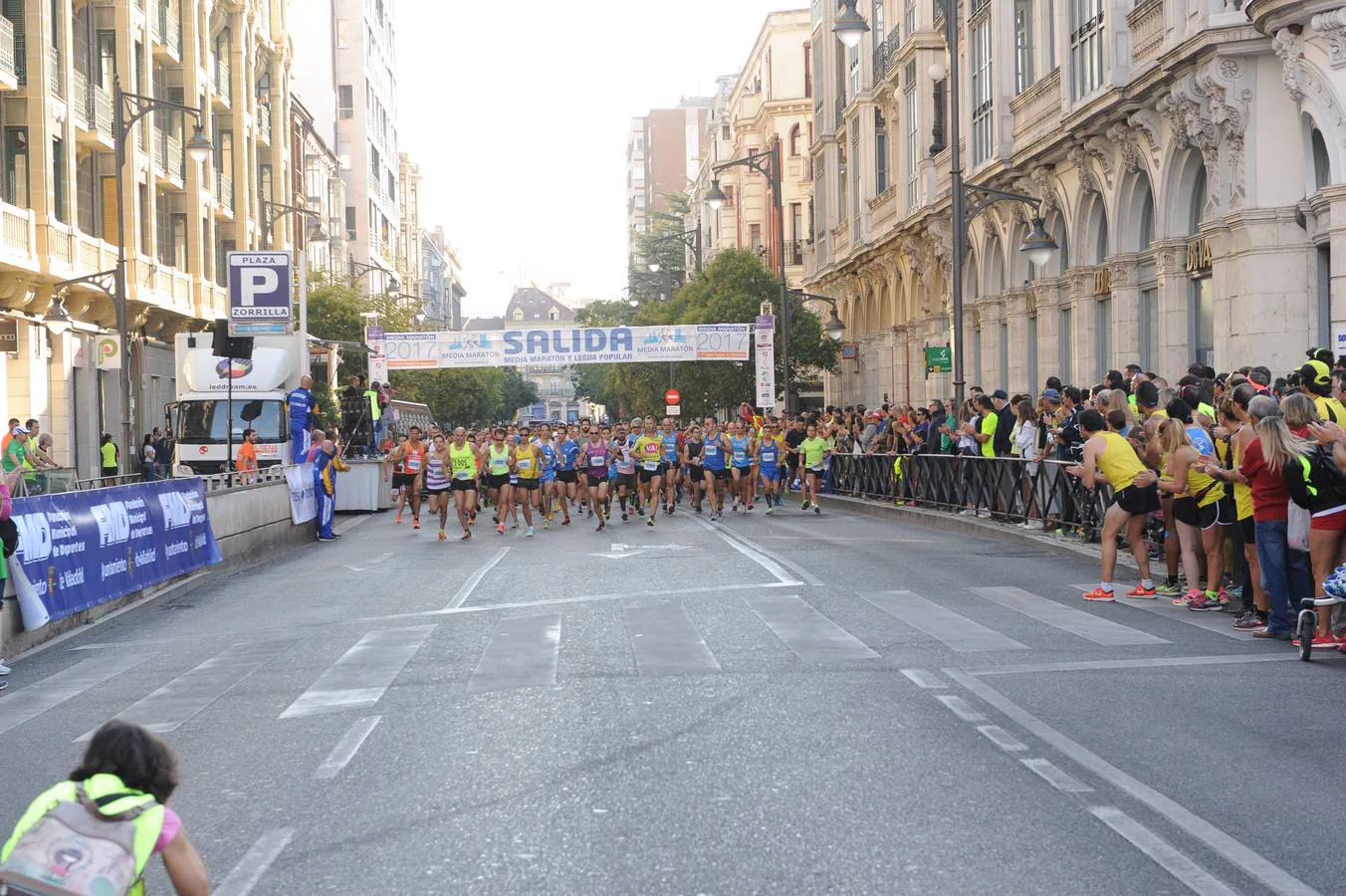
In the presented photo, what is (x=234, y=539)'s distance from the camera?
2062 cm

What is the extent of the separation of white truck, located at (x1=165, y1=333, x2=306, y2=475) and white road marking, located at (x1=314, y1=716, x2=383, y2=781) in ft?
79.4

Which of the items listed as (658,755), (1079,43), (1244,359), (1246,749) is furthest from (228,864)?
(1079,43)

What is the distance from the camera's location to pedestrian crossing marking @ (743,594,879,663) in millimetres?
10637

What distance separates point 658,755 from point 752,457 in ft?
75.6

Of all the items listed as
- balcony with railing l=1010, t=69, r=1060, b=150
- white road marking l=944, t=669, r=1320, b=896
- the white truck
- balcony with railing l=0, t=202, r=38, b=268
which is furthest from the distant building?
white road marking l=944, t=669, r=1320, b=896

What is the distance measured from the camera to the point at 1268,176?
2228 centimetres

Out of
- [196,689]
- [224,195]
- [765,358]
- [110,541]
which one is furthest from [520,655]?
[224,195]

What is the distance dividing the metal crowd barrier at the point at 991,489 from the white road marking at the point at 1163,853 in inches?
465

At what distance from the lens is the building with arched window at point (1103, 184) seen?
22078mm

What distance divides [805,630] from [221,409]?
22852 millimetres

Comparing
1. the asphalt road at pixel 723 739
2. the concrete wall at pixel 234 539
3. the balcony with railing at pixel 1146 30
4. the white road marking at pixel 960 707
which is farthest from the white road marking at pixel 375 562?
the balcony with railing at pixel 1146 30

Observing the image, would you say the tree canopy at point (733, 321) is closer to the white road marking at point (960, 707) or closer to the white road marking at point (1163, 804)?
the white road marking at point (960, 707)

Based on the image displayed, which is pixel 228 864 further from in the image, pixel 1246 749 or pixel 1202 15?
pixel 1202 15

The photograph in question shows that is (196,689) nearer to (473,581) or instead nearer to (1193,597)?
(473,581)
